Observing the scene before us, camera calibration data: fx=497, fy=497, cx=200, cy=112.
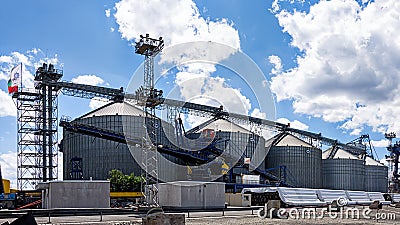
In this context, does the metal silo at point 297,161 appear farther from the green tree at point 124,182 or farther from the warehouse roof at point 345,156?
the green tree at point 124,182

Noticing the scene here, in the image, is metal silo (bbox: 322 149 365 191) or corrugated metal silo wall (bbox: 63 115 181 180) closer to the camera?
corrugated metal silo wall (bbox: 63 115 181 180)

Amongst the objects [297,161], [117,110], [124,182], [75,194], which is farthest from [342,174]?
[75,194]

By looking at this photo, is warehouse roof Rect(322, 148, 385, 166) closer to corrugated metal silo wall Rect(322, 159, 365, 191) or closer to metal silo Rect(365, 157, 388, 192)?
metal silo Rect(365, 157, 388, 192)

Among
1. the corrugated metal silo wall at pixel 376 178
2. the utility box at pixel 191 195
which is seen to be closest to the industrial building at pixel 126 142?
the utility box at pixel 191 195

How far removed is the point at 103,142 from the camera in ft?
253

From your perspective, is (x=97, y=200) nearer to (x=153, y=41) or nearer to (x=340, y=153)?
(x=153, y=41)

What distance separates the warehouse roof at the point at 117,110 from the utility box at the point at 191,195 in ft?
93.4

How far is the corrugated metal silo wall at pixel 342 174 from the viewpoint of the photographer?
10356 centimetres

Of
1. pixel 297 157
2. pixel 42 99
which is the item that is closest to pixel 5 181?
pixel 42 99

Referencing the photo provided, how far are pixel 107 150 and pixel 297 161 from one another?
40.1 m

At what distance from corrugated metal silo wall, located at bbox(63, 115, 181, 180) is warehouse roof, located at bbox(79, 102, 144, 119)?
122 cm

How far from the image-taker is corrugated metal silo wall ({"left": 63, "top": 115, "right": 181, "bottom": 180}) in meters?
76.2

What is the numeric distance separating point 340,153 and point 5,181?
237 feet

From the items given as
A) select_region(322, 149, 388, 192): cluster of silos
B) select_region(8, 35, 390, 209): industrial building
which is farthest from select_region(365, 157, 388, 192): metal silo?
select_region(8, 35, 390, 209): industrial building
